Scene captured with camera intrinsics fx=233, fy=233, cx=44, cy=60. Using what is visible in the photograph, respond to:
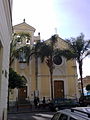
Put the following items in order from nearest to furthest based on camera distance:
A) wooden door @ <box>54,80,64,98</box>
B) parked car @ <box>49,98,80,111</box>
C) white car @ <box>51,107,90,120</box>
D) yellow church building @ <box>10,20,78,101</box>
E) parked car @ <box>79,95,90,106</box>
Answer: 1. white car @ <box>51,107,90,120</box>
2. parked car @ <box>49,98,80,111</box>
3. parked car @ <box>79,95,90,106</box>
4. yellow church building @ <box>10,20,78,101</box>
5. wooden door @ <box>54,80,64,98</box>

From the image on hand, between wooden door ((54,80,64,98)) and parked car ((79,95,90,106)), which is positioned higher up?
wooden door ((54,80,64,98))

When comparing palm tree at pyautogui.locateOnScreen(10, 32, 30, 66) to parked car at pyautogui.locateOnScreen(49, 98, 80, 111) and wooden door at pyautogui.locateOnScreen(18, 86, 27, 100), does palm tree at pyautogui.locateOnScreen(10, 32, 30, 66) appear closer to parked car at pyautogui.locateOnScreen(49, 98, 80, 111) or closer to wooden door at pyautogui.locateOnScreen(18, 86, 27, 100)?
wooden door at pyautogui.locateOnScreen(18, 86, 27, 100)

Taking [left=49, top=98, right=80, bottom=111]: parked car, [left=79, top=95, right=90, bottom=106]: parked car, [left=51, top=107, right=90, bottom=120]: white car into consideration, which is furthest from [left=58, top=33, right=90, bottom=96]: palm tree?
[left=51, top=107, right=90, bottom=120]: white car

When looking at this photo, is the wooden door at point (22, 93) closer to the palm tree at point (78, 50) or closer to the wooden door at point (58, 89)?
the wooden door at point (58, 89)

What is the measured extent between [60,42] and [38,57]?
5.91 meters

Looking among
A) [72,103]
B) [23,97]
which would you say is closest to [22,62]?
[23,97]

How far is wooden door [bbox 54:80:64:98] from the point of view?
37062 millimetres

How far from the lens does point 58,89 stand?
37219mm

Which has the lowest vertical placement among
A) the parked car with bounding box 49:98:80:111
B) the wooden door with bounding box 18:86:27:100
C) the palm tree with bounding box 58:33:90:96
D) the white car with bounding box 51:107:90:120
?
the parked car with bounding box 49:98:80:111

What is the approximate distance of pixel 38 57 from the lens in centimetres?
3522

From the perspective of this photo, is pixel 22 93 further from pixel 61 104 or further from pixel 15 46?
pixel 61 104

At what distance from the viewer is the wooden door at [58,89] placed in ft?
122

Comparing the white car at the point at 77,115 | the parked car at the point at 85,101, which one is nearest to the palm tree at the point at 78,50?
the parked car at the point at 85,101

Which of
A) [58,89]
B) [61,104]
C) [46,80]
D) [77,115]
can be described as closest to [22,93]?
[46,80]
